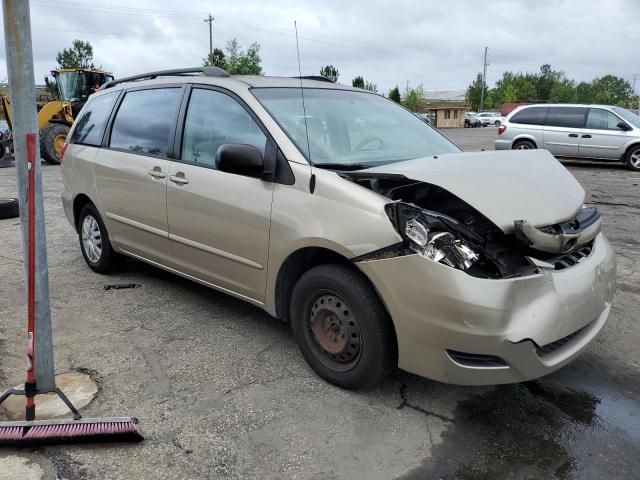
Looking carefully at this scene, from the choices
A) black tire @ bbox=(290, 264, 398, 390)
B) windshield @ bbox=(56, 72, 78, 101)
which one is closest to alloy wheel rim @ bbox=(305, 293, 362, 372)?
black tire @ bbox=(290, 264, 398, 390)

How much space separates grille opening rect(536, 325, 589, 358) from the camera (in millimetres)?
2672

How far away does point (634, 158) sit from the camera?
13.7 m

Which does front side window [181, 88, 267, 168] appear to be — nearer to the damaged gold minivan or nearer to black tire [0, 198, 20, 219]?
the damaged gold minivan

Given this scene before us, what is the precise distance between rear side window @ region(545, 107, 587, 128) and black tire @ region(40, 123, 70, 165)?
44.2ft

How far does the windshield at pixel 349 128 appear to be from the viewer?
347 centimetres

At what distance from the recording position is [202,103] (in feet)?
13.1

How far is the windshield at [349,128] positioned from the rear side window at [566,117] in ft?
37.5

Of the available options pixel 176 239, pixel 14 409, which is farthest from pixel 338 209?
pixel 14 409

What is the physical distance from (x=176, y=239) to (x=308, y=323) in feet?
4.50

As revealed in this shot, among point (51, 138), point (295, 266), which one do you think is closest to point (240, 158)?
point (295, 266)

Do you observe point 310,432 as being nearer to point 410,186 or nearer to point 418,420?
point 418,420

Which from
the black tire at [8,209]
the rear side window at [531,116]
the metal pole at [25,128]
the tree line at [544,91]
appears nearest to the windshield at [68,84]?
the black tire at [8,209]

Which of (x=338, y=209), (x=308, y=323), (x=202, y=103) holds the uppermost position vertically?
(x=202, y=103)

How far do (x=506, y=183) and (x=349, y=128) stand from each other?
1278mm
